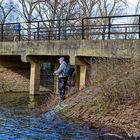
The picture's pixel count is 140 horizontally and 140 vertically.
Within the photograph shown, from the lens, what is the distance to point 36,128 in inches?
543

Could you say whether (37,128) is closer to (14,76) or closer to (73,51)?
(73,51)

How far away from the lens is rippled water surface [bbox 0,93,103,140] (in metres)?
12.4

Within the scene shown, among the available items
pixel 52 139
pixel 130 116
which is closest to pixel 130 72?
pixel 130 116

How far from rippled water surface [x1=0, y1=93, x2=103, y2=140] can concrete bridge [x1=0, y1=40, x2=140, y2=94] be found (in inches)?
145

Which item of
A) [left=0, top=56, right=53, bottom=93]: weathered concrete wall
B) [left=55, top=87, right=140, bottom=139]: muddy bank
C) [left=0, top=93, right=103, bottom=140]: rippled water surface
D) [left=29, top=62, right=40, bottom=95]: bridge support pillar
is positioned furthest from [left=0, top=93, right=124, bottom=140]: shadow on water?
[left=0, top=56, right=53, bottom=93]: weathered concrete wall

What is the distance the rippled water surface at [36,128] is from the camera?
40.8 ft

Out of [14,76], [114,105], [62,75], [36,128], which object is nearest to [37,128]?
[36,128]

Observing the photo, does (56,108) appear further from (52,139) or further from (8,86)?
(8,86)

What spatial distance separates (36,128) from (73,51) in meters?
9.76

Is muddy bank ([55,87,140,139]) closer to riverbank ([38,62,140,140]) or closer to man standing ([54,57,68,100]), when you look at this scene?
riverbank ([38,62,140,140])

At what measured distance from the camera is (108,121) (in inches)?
550

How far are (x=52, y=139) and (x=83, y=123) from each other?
7.75 ft

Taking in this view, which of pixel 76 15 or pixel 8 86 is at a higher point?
pixel 76 15

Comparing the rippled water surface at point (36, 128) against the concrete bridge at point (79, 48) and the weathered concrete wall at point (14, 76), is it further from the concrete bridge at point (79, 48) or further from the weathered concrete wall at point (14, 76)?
the weathered concrete wall at point (14, 76)
